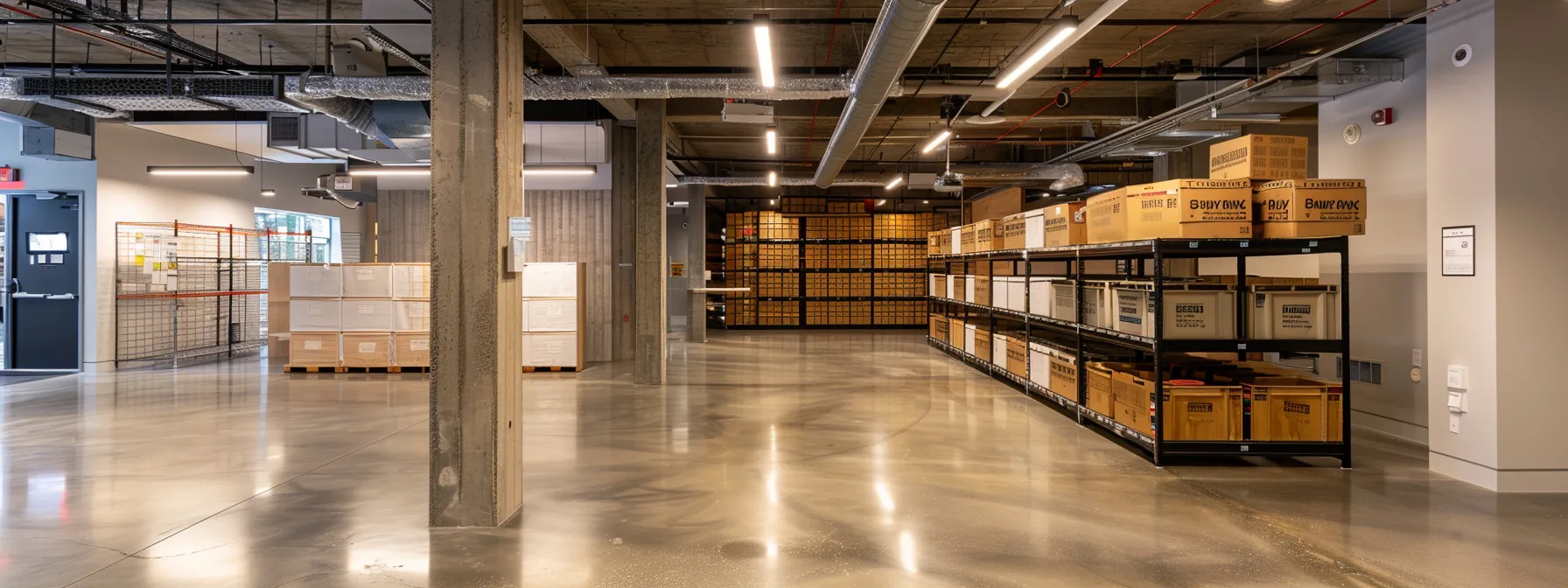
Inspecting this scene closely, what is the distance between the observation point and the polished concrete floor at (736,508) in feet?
11.9

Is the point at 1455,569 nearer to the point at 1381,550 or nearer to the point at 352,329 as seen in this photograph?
the point at 1381,550

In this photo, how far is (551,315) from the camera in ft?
36.1

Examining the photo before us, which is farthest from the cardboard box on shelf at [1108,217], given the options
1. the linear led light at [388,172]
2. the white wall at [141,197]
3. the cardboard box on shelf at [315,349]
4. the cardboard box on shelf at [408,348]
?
the white wall at [141,197]

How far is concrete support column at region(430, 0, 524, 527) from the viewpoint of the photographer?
13.8ft

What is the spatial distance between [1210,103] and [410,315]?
10991 mm

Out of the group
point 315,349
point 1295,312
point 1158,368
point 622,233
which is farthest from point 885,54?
point 315,349

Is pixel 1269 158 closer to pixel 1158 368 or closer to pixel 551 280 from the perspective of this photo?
pixel 1158 368

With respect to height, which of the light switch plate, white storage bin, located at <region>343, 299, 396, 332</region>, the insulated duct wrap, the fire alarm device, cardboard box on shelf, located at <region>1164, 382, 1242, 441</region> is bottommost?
cardboard box on shelf, located at <region>1164, 382, 1242, 441</region>

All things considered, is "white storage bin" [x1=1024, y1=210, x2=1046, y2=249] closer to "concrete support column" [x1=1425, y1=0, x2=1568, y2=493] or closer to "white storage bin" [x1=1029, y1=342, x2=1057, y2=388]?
"white storage bin" [x1=1029, y1=342, x2=1057, y2=388]

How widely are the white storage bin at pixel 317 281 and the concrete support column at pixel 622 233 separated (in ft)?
13.3

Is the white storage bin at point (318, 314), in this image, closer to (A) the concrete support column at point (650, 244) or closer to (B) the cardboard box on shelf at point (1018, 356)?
(A) the concrete support column at point (650, 244)

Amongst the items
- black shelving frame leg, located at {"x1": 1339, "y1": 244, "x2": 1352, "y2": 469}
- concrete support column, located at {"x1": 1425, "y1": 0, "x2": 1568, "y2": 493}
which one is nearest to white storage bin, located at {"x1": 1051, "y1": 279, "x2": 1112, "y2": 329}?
black shelving frame leg, located at {"x1": 1339, "y1": 244, "x2": 1352, "y2": 469}

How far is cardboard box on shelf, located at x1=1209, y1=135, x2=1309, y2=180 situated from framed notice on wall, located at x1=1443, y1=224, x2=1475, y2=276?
100 cm

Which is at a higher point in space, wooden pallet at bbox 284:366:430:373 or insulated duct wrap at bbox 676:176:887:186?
insulated duct wrap at bbox 676:176:887:186
